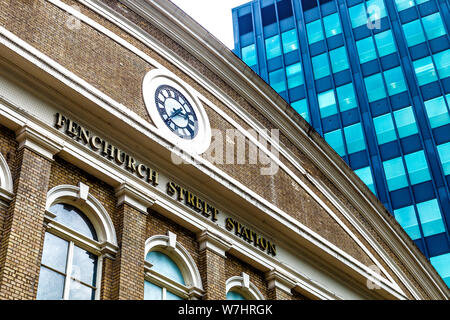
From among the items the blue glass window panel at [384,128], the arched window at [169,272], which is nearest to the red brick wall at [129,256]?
the arched window at [169,272]

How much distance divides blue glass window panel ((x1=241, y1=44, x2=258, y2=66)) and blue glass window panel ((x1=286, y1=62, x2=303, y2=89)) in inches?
130

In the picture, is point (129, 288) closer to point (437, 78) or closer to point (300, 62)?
point (437, 78)

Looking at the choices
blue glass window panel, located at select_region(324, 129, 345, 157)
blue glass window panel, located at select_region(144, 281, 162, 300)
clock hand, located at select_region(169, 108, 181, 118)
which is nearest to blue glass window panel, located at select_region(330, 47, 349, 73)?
blue glass window panel, located at select_region(324, 129, 345, 157)

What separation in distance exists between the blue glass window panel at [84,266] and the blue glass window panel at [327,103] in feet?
119

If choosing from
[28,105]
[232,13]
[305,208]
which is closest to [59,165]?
[28,105]

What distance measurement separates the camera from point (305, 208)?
84.2ft

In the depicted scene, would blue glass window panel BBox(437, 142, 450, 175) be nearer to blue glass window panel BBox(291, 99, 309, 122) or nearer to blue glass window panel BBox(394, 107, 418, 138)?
blue glass window panel BBox(394, 107, 418, 138)

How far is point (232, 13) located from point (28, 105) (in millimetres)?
46558

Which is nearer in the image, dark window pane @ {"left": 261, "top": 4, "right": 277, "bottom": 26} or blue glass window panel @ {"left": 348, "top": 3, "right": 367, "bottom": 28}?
blue glass window panel @ {"left": 348, "top": 3, "right": 367, "bottom": 28}

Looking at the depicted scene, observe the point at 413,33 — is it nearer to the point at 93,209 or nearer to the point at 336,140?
the point at 336,140

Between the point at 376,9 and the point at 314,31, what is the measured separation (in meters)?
4.96

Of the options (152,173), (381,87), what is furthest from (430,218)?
(152,173)

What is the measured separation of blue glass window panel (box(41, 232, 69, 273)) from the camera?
16406mm

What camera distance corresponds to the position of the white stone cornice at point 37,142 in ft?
55.9
